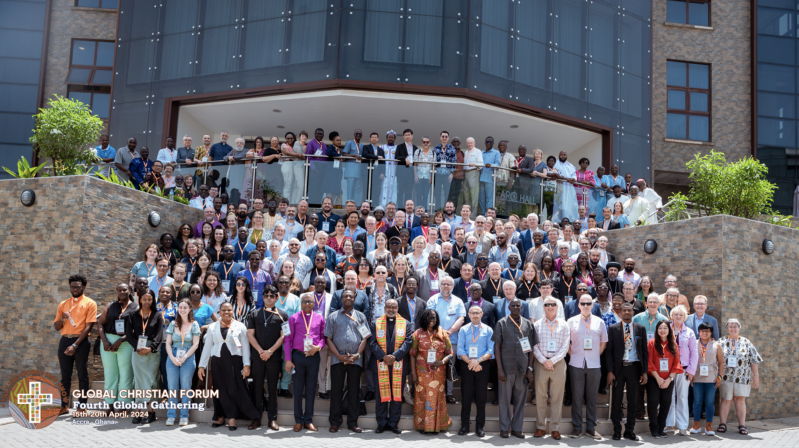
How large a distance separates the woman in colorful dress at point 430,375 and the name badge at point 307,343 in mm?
1410

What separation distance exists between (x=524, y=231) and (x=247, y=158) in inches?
241

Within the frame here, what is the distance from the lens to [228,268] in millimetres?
10859

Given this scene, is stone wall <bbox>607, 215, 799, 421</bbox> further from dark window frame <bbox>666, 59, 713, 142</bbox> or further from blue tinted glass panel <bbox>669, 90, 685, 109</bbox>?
blue tinted glass panel <bbox>669, 90, 685, 109</bbox>

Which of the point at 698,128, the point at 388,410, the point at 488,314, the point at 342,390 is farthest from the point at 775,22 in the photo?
the point at 342,390

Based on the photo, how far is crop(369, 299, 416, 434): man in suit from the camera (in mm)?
9070

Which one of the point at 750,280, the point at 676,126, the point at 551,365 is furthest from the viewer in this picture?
the point at 676,126

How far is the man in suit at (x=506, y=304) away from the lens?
969 centimetres

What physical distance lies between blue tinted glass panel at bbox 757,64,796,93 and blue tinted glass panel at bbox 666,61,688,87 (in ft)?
8.31

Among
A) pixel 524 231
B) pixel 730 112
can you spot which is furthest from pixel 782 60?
pixel 524 231

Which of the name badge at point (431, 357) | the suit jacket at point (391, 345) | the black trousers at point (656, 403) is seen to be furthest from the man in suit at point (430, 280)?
the black trousers at point (656, 403)

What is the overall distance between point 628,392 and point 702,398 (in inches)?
61.3

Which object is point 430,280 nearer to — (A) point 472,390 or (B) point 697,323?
(A) point 472,390

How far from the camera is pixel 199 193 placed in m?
14.3

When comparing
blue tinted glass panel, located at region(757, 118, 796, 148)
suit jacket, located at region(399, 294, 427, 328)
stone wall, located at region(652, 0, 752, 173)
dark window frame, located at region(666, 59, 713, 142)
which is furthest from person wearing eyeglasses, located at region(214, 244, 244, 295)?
blue tinted glass panel, located at region(757, 118, 796, 148)
